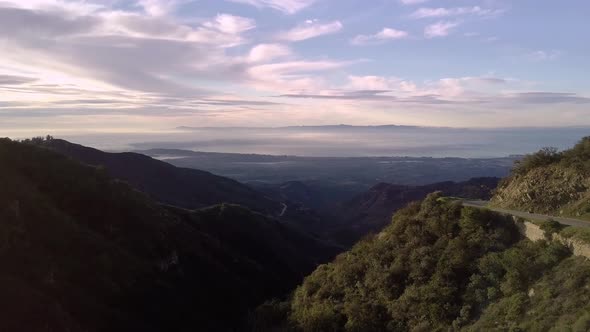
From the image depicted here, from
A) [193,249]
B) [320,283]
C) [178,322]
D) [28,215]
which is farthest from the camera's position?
[193,249]

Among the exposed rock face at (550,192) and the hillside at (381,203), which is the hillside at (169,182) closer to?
the hillside at (381,203)

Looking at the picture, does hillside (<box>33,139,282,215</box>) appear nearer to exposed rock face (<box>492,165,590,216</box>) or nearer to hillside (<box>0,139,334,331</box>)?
hillside (<box>0,139,334,331</box>)

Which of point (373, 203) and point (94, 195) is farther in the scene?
point (373, 203)

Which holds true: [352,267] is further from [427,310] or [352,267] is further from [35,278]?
[35,278]

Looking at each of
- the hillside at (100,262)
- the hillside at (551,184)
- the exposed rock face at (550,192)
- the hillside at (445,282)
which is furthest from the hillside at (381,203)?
the exposed rock face at (550,192)

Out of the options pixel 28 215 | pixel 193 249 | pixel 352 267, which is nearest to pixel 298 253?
pixel 193 249

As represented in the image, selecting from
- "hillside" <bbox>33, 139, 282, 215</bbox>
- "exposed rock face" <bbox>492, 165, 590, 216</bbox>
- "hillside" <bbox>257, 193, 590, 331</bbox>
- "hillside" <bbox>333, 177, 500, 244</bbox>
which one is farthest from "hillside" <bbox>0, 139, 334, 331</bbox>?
"hillside" <bbox>333, 177, 500, 244</bbox>

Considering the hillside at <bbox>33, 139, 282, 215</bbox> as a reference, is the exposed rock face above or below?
above
